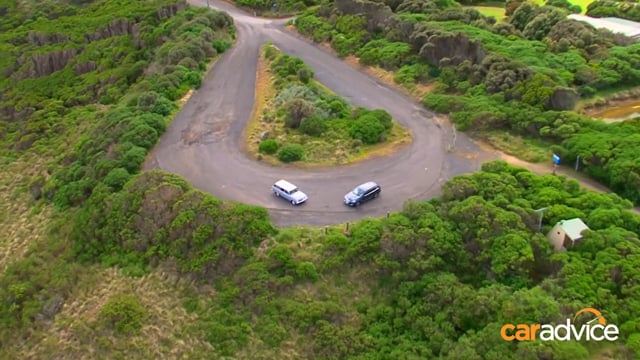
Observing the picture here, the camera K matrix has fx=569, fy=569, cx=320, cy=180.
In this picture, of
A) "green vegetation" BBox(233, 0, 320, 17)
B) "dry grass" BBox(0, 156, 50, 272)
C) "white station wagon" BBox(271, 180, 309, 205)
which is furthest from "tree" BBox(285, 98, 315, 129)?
"green vegetation" BBox(233, 0, 320, 17)

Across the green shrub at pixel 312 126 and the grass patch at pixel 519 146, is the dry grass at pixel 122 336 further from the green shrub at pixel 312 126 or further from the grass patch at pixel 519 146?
the grass patch at pixel 519 146

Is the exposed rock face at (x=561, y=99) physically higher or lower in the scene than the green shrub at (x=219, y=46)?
higher

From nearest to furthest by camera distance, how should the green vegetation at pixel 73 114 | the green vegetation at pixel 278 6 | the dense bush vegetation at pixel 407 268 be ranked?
the dense bush vegetation at pixel 407 268 < the green vegetation at pixel 73 114 < the green vegetation at pixel 278 6

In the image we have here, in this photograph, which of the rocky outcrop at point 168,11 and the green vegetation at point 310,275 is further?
the rocky outcrop at point 168,11

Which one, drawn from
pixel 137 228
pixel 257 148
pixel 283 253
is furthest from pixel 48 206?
pixel 283 253

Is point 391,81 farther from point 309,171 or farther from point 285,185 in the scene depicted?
point 285,185

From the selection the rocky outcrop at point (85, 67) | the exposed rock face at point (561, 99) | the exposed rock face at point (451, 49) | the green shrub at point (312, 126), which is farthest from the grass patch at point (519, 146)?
the rocky outcrop at point (85, 67)
